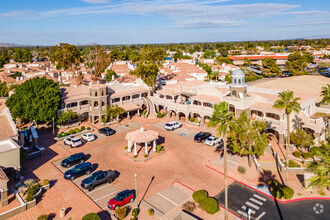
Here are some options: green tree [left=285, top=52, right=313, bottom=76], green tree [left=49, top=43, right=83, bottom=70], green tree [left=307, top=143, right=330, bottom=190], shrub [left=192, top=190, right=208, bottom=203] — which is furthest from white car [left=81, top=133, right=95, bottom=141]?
green tree [left=285, top=52, right=313, bottom=76]

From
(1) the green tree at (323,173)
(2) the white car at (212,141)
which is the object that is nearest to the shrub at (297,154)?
(2) the white car at (212,141)

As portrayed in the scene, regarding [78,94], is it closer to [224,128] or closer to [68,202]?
[68,202]

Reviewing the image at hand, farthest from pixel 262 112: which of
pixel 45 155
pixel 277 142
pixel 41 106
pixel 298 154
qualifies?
pixel 41 106

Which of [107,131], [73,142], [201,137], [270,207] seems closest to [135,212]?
[270,207]

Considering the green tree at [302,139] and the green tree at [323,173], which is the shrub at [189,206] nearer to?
the green tree at [323,173]

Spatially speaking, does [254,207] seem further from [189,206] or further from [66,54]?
[66,54]

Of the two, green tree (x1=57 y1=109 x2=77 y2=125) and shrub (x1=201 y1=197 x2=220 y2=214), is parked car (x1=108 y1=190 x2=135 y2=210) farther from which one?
green tree (x1=57 y1=109 x2=77 y2=125)
